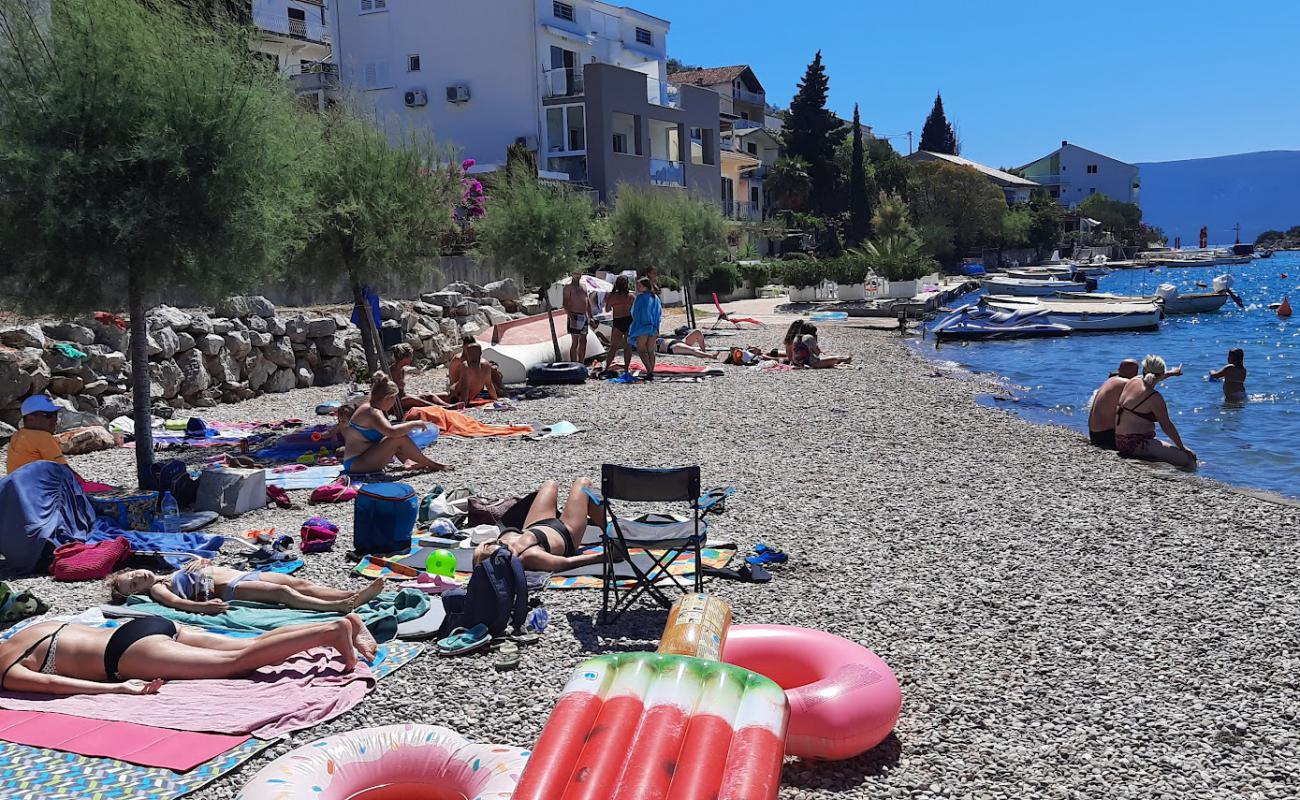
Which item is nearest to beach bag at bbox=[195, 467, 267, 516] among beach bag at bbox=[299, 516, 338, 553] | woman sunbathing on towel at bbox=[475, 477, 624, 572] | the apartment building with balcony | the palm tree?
beach bag at bbox=[299, 516, 338, 553]

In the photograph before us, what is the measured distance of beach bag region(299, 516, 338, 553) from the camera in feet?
23.8

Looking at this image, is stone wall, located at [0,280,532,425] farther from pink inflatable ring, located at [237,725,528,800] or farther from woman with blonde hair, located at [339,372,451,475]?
pink inflatable ring, located at [237,725,528,800]

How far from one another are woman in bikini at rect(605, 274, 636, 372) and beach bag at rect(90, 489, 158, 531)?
10.4 meters

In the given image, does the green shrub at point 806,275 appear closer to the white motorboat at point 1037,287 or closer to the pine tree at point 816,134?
the white motorboat at point 1037,287

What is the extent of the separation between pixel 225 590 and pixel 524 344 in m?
12.6

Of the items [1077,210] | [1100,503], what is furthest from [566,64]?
[1077,210]

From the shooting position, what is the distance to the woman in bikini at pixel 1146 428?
1158 centimetres

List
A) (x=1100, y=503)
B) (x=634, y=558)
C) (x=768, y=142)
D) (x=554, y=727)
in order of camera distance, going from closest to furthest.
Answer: (x=554, y=727), (x=634, y=558), (x=1100, y=503), (x=768, y=142)

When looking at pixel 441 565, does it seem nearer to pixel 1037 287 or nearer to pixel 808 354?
pixel 808 354

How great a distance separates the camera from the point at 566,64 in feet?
131

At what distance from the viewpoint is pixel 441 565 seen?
6676mm

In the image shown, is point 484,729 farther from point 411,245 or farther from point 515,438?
point 411,245

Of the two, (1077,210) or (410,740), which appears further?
(1077,210)

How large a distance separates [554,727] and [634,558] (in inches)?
126
